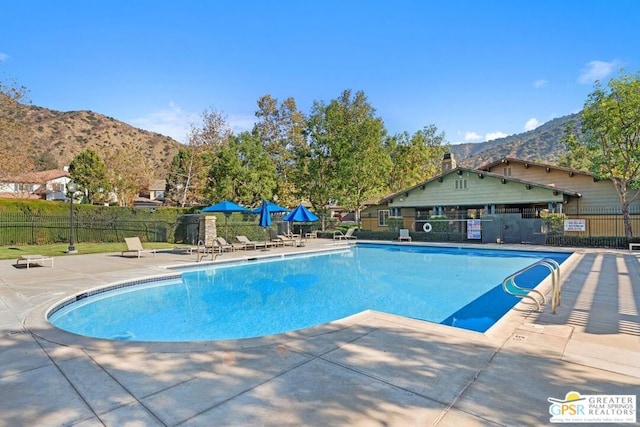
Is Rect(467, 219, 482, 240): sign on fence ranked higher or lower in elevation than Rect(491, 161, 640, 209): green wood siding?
lower

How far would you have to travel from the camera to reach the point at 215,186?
26688 millimetres

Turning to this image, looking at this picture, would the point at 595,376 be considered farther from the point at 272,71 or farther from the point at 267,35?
the point at 272,71

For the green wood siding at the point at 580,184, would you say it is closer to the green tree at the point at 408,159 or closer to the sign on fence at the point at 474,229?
the sign on fence at the point at 474,229

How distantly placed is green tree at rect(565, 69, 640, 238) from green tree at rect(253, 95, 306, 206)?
22.2m

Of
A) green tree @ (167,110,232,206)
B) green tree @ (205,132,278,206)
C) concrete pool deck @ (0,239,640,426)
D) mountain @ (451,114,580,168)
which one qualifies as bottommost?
concrete pool deck @ (0,239,640,426)

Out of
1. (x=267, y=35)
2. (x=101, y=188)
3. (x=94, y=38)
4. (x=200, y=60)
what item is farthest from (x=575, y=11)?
(x=101, y=188)

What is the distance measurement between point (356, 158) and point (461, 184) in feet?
25.6

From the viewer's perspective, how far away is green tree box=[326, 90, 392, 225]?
26.8 meters

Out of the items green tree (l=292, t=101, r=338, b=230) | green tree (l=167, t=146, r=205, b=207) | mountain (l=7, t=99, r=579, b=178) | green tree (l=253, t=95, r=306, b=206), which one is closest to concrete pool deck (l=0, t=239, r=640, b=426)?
green tree (l=292, t=101, r=338, b=230)

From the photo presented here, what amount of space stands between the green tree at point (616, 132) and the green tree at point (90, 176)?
4033cm

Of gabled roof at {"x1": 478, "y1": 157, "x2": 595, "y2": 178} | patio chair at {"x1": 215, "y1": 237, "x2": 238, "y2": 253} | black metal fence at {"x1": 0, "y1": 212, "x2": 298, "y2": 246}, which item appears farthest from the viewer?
gabled roof at {"x1": 478, "y1": 157, "x2": 595, "y2": 178}

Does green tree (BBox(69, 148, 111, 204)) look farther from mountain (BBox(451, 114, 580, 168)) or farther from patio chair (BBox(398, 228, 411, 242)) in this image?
mountain (BBox(451, 114, 580, 168))

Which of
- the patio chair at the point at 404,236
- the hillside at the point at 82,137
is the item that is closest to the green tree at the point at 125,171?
the hillside at the point at 82,137

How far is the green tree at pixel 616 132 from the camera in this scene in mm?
17188
